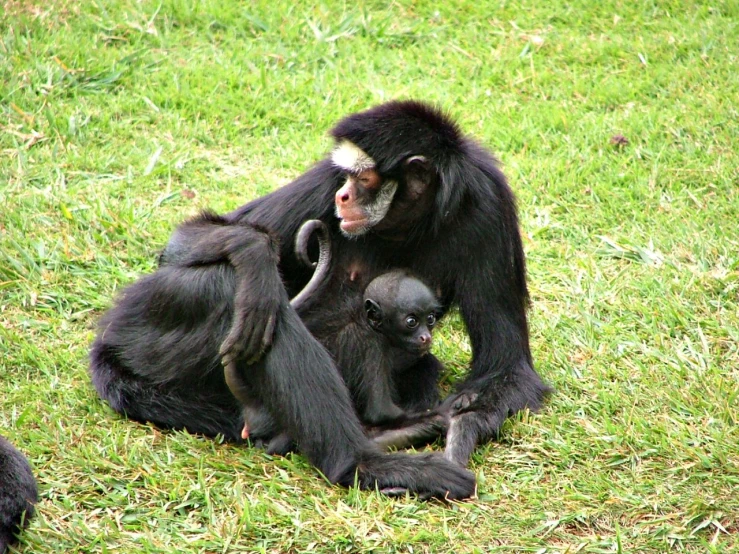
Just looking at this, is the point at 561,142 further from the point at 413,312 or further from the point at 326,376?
the point at 326,376

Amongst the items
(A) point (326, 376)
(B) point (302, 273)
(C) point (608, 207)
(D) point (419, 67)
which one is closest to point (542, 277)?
(C) point (608, 207)

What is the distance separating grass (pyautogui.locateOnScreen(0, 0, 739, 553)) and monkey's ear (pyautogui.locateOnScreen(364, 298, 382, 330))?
83 cm

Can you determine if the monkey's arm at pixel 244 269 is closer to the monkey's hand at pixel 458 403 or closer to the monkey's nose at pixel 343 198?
the monkey's nose at pixel 343 198

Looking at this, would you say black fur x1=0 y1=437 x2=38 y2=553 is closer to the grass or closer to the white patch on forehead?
the grass

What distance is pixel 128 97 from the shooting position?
834 centimetres

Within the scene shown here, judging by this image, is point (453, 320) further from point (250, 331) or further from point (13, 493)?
point (13, 493)

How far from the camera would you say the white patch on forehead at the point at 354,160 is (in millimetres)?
5113

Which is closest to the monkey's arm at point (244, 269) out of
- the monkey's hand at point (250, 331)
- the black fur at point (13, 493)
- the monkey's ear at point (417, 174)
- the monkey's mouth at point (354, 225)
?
the monkey's hand at point (250, 331)

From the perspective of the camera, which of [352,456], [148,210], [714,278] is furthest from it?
[148,210]

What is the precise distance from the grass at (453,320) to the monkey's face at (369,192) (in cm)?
123

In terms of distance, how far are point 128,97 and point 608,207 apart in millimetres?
4073

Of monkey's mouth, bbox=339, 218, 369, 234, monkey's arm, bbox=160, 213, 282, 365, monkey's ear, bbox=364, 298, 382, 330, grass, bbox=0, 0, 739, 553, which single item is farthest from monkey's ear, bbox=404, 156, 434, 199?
grass, bbox=0, 0, 739, 553

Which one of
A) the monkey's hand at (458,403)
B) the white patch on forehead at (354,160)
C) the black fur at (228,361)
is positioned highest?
the white patch on forehead at (354,160)

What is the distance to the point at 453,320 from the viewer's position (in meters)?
6.41
